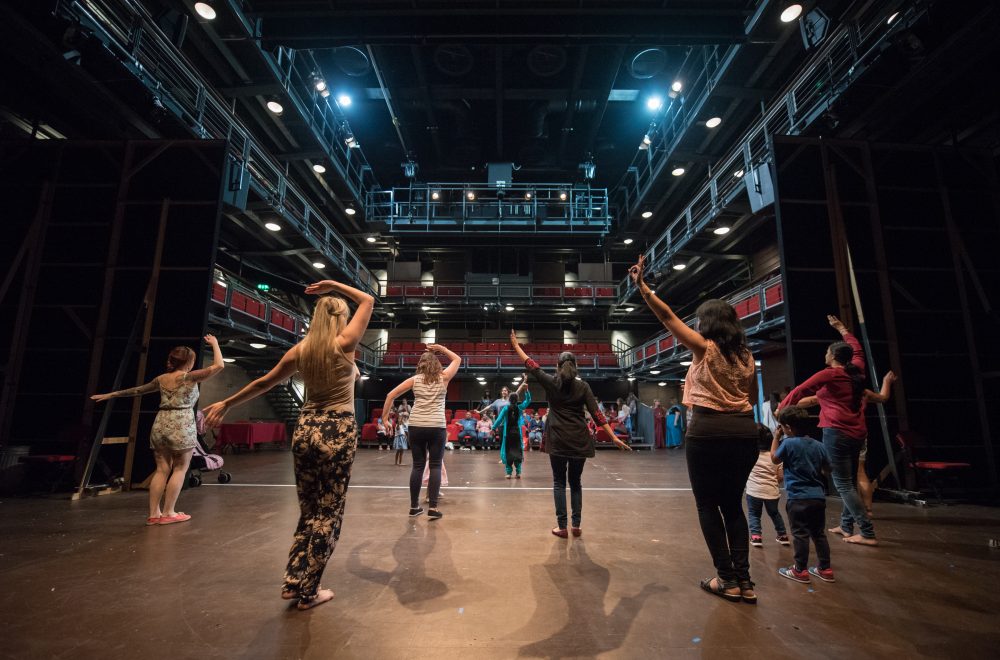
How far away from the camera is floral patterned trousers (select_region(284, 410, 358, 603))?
7.35 feet

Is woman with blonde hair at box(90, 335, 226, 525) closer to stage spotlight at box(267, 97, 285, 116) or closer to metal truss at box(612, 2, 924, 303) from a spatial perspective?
metal truss at box(612, 2, 924, 303)

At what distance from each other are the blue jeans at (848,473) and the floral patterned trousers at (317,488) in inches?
154

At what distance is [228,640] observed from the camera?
6.31 feet

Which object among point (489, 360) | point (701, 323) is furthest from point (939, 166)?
point (489, 360)

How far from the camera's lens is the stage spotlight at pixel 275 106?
13.5 m

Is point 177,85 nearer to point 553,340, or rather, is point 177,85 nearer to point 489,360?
point 489,360

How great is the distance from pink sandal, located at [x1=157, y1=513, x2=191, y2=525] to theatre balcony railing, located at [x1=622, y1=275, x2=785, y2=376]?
8390mm

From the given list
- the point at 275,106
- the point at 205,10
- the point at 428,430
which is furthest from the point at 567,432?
the point at 275,106

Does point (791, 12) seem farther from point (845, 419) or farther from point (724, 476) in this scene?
point (724, 476)

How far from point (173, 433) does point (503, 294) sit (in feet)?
66.3

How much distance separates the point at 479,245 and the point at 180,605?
79.1 feet

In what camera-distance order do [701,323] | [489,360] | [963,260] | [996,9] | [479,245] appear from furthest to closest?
[479,245] < [489,360] < [963,260] < [996,9] < [701,323]

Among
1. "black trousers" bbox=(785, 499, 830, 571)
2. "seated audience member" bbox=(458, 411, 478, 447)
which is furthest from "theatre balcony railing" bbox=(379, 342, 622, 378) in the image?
"black trousers" bbox=(785, 499, 830, 571)

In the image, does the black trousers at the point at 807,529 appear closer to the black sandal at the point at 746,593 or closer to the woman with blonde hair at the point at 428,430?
the black sandal at the point at 746,593
